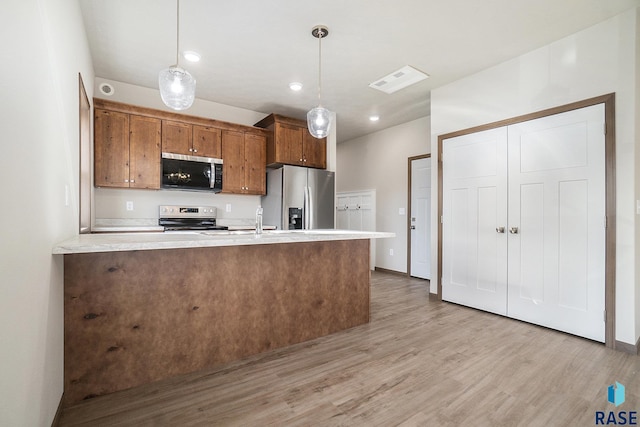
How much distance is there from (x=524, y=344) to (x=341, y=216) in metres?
4.43

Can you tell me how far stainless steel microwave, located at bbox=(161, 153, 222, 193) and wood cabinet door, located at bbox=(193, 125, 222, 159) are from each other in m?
0.08

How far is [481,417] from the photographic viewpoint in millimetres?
1641

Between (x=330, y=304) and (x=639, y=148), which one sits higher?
(x=639, y=148)

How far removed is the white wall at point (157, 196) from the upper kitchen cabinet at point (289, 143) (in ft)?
1.85

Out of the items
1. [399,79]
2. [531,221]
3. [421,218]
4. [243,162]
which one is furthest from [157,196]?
[531,221]

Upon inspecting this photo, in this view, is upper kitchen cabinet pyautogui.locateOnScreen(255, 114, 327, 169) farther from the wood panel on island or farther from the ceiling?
the wood panel on island

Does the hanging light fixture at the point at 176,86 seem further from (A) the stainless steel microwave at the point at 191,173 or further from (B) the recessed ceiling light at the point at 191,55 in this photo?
(A) the stainless steel microwave at the point at 191,173

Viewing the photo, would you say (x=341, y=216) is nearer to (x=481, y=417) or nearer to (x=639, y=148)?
(x=639, y=148)

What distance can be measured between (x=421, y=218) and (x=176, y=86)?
4.15 m

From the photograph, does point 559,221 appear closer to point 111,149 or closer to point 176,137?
point 176,137

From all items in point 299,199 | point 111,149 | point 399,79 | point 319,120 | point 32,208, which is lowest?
point 32,208

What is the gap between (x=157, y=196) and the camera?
413 centimetres

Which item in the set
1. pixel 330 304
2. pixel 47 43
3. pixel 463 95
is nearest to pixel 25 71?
pixel 47 43

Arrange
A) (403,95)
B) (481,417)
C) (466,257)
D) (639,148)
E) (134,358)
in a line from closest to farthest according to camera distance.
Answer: (481,417) < (134,358) < (639,148) < (466,257) < (403,95)
